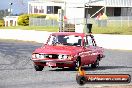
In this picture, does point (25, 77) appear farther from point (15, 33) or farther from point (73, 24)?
point (73, 24)

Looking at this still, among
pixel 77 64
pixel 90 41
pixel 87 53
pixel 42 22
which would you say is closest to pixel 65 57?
pixel 77 64

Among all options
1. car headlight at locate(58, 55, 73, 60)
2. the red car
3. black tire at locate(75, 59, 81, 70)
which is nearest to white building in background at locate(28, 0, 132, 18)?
the red car

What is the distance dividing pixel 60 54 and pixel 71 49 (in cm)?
65

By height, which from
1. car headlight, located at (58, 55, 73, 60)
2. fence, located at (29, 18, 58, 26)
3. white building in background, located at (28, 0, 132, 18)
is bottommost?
fence, located at (29, 18, 58, 26)

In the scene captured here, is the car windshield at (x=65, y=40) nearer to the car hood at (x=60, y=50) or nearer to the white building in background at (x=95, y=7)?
the car hood at (x=60, y=50)

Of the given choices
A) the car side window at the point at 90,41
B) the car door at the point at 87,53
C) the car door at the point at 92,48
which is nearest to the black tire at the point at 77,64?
the car door at the point at 87,53

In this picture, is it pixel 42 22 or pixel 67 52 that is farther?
pixel 42 22

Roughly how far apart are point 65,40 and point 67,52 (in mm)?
1489

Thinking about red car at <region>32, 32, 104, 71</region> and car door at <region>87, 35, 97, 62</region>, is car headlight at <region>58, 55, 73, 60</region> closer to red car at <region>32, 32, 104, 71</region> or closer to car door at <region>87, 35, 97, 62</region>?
red car at <region>32, 32, 104, 71</region>

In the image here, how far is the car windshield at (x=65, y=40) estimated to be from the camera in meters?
20.5

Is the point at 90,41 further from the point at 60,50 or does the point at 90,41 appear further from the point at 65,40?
the point at 60,50

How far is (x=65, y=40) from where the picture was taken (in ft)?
67.9

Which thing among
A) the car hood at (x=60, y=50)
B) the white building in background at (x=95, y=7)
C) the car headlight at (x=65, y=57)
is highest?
the white building in background at (x=95, y=7)

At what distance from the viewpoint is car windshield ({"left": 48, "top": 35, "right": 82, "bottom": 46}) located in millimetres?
20516
